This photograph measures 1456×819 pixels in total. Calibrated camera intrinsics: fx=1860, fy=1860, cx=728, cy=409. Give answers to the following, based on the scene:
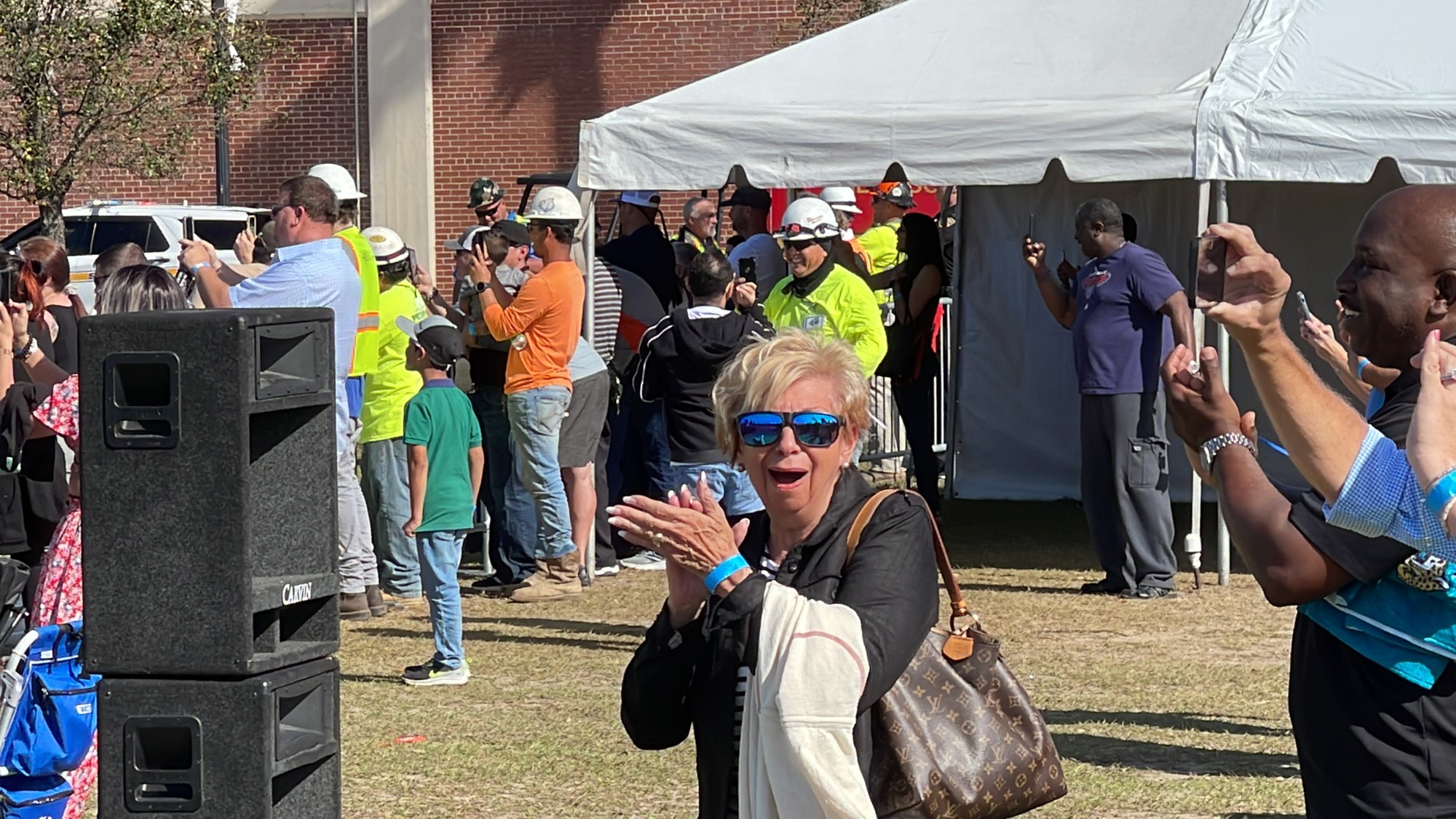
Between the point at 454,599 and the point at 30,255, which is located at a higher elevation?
the point at 30,255

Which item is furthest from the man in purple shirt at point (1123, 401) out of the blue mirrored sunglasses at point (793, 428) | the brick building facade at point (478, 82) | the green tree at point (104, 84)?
the brick building facade at point (478, 82)

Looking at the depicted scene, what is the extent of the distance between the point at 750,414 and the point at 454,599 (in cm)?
443

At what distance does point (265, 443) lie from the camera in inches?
123

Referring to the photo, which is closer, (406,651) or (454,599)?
(454,599)

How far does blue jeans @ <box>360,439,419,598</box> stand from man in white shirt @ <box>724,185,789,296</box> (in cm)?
298

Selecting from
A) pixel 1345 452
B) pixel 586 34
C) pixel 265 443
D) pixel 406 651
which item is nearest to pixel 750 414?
pixel 265 443

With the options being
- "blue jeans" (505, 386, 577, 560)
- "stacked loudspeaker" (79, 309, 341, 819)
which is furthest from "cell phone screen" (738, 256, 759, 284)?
"stacked loudspeaker" (79, 309, 341, 819)

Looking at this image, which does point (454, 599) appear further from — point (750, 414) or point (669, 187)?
point (750, 414)

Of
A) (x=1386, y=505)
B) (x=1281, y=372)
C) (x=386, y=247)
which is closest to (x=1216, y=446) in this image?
(x=1281, y=372)

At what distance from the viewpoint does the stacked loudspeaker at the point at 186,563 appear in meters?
3.02

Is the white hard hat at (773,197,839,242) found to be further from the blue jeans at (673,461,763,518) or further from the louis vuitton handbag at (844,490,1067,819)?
the louis vuitton handbag at (844,490,1067,819)

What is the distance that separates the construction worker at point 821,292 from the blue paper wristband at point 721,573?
21.6 ft

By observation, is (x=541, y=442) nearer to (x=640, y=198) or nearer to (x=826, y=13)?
(x=640, y=198)

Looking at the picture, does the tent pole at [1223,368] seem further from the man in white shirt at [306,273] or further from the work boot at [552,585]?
the man in white shirt at [306,273]
